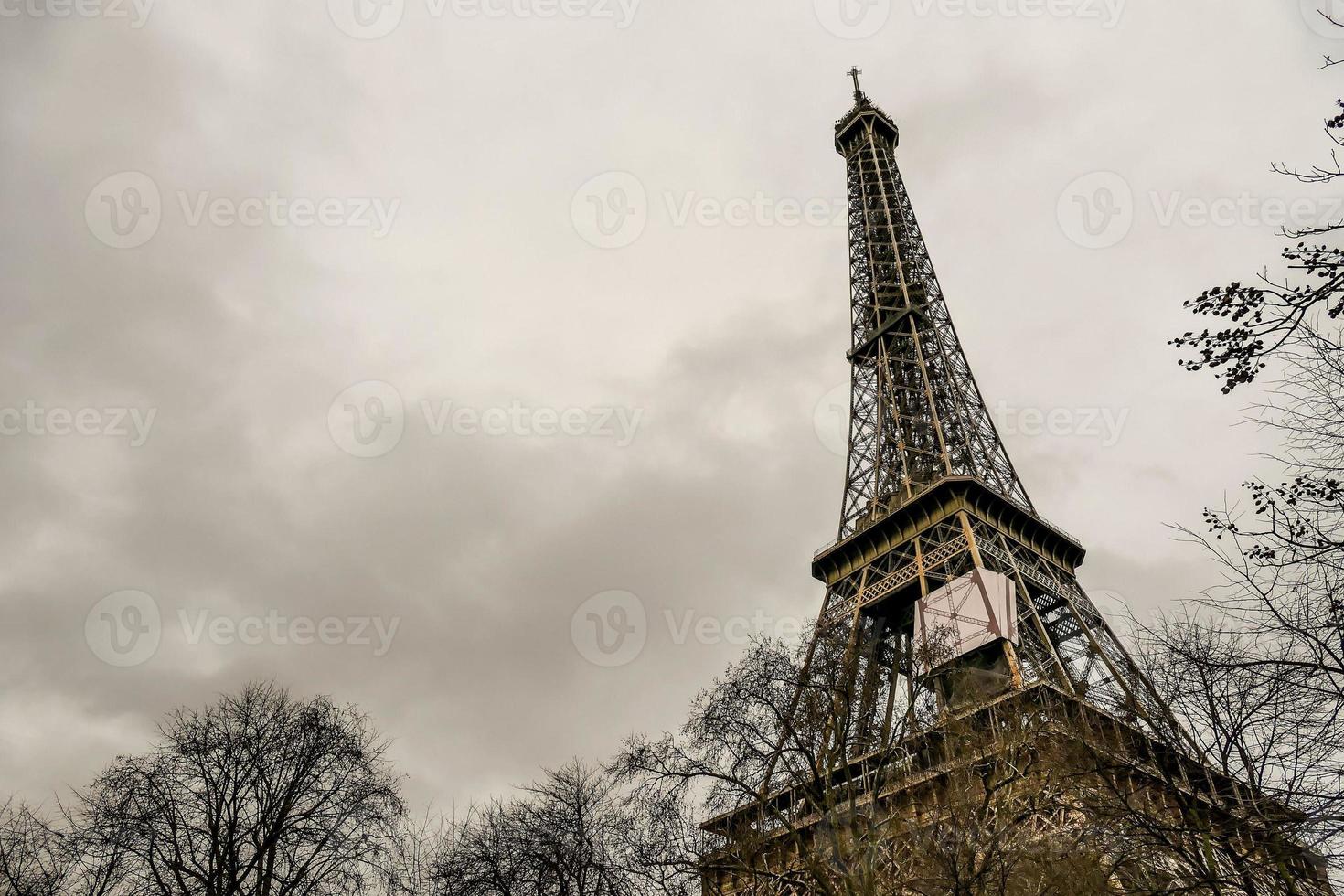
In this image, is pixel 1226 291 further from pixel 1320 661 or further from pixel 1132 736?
pixel 1132 736

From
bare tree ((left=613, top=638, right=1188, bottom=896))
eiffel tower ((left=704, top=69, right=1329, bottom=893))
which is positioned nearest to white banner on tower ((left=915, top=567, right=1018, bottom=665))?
eiffel tower ((left=704, top=69, right=1329, bottom=893))

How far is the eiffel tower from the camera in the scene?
15.5 m

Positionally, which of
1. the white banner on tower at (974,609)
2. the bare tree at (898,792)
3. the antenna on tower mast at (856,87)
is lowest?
the bare tree at (898,792)

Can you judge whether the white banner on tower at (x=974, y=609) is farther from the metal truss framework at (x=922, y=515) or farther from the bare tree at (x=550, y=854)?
the bare tree at (x=550, y=854)

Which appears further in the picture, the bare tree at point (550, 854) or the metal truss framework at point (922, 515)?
the metal truss framework at point (922, 515)

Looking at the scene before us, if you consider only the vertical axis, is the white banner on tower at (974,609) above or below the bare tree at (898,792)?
above

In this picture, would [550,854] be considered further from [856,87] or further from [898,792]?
[856,87]

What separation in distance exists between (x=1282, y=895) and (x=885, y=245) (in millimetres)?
49991

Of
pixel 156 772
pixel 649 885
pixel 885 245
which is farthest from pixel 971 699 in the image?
pixel 885 245

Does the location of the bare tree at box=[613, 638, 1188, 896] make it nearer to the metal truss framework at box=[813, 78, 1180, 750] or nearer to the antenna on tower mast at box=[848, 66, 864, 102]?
the metal truss framework at box=[813, 78, 1180, 750]

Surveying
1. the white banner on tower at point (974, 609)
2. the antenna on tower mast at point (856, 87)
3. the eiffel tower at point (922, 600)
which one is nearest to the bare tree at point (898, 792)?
the eiffel tower at point (922, 600)

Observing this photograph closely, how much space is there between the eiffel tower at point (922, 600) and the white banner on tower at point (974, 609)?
75 mm

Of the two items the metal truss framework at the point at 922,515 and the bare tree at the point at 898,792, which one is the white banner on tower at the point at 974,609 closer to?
the metal truss framework at the point at 922,515

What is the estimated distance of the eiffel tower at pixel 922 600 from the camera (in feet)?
50.8
